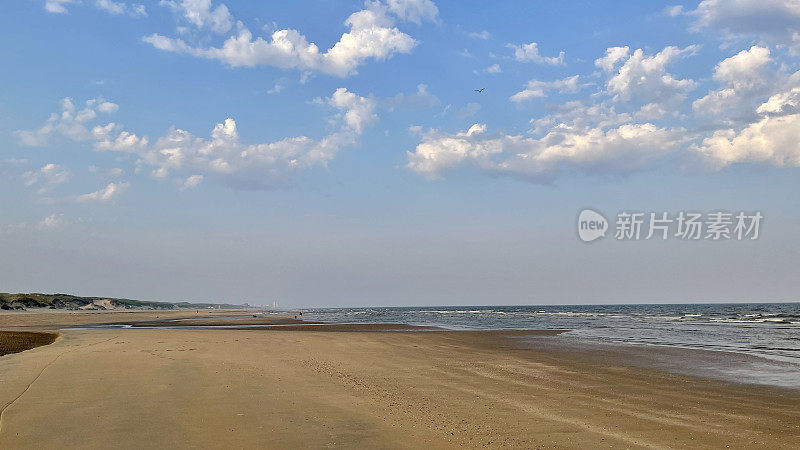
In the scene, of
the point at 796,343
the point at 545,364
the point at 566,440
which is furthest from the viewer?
the point at 796,343

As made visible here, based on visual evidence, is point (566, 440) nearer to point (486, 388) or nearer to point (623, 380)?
point (486, 388)

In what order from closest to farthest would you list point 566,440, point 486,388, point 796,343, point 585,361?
point 566,440 → point 486,388 → point 585,361 → point 796,343

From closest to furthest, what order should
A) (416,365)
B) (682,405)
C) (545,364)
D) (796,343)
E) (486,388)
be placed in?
(682,405), (486,388), (416,365), (545,364), (796,343)

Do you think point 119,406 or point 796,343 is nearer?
point 119,406

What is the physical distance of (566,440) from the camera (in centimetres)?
823

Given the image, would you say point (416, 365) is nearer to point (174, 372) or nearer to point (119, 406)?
point (174, 372)

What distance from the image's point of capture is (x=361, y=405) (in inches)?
407

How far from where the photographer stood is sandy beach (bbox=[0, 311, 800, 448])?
8.05 m

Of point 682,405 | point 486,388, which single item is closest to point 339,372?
point 486,388

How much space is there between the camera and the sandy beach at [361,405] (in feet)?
26.4

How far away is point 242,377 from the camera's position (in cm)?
1323

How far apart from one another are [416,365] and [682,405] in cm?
842

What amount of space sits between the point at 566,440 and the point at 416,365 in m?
9.62

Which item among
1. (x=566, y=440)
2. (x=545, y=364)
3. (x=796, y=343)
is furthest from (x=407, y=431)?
(x=796, y=343)
